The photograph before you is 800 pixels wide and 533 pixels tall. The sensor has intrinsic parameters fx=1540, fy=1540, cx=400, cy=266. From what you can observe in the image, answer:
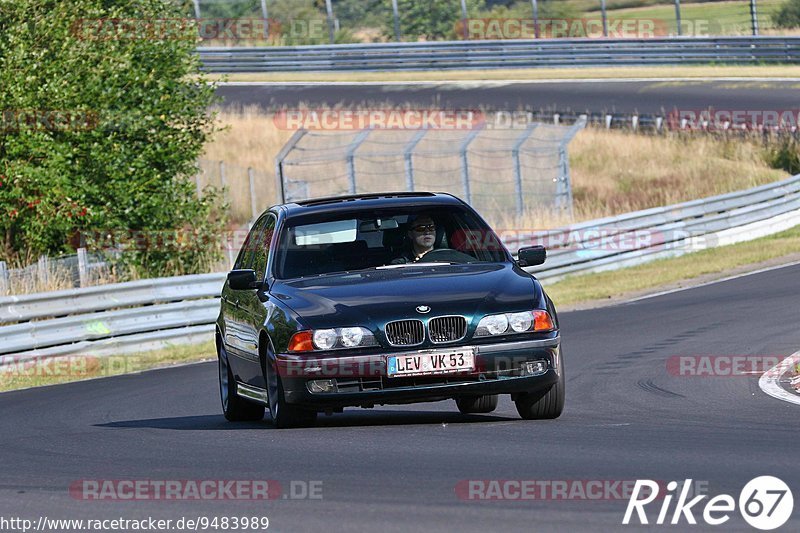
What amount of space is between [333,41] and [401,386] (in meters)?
42.6

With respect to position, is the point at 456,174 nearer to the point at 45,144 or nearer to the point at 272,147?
the point at 272,147

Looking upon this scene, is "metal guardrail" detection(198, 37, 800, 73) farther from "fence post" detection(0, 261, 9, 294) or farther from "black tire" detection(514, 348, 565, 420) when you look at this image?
"black tire" detection(514, 348, 565, 420)

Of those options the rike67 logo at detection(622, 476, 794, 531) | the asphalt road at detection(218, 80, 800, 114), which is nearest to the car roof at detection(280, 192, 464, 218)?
the rike67 logo at detection(622, 476, 794, 531)

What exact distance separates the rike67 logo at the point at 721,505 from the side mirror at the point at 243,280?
4163mm

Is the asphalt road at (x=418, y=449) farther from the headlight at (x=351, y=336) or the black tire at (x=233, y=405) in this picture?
the headlight at (x=351, y=336)

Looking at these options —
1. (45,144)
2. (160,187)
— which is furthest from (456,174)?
(45,144)

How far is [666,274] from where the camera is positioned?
24.7 metres

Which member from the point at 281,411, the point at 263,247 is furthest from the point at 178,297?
the point at 281,411

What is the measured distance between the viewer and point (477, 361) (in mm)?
9430

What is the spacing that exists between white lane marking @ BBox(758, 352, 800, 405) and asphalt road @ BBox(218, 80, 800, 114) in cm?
2557

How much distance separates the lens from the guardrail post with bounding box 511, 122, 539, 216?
29.5 m

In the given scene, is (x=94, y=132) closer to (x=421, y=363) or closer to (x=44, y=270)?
(x=44, y=270)

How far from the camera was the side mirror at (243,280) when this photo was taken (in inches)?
412

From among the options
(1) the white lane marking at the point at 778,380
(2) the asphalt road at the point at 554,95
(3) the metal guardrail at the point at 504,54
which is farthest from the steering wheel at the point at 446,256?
(3) the metal guardrail at the point at 504,54
